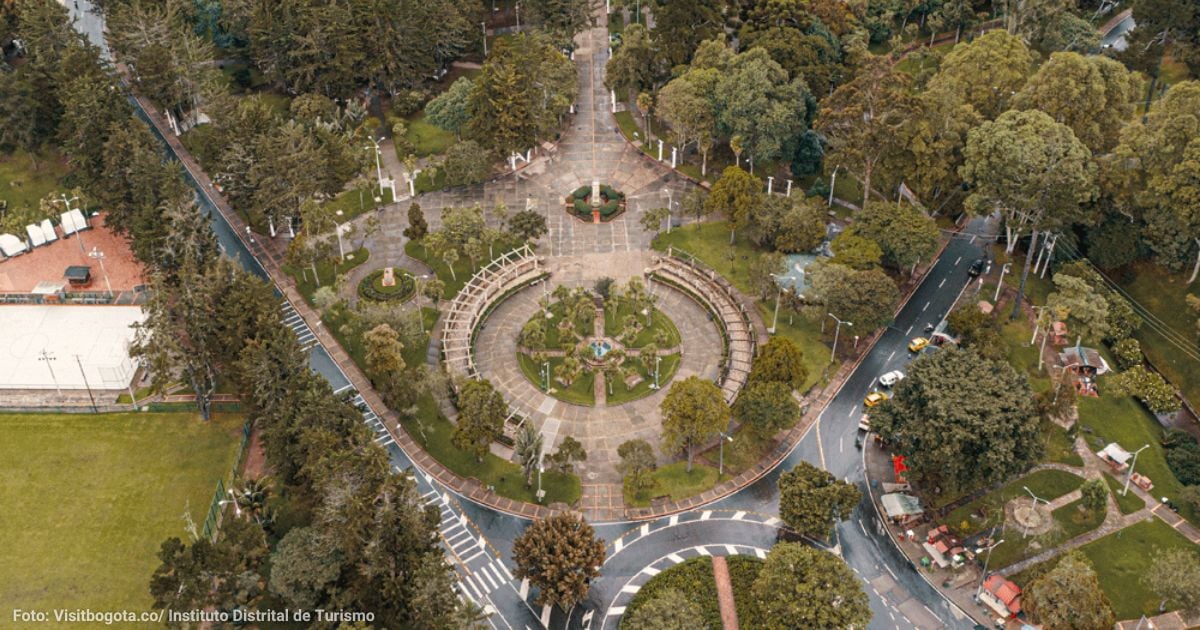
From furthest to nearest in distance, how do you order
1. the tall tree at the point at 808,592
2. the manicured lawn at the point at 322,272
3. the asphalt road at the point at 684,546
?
1. the manicured lawn at the point at 322,272
2. the asphalt road at the point at 684,546
3. the tall tree at the point at 808,592

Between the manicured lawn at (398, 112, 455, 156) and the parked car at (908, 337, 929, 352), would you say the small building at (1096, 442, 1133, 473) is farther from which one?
the manicured lawn at (398, 112, 455, 156)

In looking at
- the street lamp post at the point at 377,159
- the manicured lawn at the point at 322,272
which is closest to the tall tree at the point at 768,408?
the manicured lawn at the point at 322,272

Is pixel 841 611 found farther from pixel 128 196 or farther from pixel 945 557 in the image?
pixel 128 196

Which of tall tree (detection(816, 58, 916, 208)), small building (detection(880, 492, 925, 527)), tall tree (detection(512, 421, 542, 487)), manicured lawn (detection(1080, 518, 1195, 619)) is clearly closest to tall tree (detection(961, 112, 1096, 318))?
tall tree (detection(816, 58, 916, 208))

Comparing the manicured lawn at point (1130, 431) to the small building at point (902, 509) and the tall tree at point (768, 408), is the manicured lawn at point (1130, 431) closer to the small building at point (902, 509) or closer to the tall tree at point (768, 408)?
the small building at point (902, 509)

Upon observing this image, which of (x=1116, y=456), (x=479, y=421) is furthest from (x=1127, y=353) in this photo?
(x=479, y=421)

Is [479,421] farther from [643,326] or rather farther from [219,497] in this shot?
[643,326]
